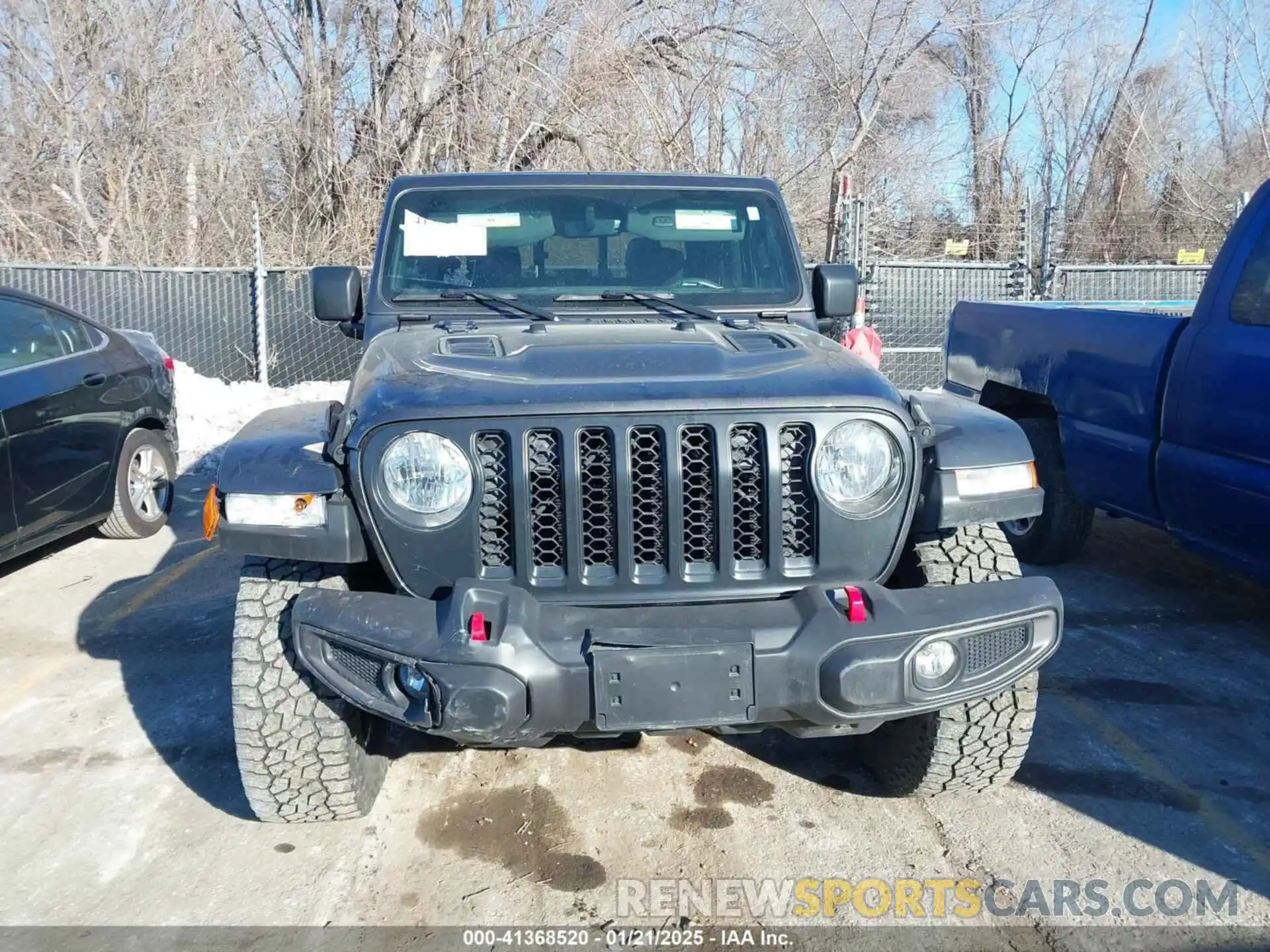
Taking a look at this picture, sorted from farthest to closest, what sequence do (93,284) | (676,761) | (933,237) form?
(933,237) < (93,284) < (676,761)

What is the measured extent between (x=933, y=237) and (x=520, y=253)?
1615 cm

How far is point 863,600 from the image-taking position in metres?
2.68

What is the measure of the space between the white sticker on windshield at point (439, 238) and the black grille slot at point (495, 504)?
1583 millimetres

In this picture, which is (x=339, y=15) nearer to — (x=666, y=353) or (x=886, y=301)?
(x=886, y=301)

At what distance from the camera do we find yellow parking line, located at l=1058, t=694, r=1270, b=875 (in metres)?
3.10

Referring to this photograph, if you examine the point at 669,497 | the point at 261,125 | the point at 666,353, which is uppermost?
the point at 261,125

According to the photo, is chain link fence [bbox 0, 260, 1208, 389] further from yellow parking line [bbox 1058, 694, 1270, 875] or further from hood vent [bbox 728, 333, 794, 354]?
hood vent [bbox 728, 333, 794, 354]

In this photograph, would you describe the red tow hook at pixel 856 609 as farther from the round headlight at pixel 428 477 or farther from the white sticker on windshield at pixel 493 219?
the white sticker on windshield at pixel 493 219

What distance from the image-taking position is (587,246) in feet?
13.4

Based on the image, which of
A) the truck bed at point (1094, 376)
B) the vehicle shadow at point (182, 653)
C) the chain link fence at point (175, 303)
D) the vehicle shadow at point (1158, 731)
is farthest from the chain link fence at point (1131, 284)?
the vehicle shadow at point (182, 653)

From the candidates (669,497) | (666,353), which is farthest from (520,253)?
(669,497)

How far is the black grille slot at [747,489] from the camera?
2742 mm

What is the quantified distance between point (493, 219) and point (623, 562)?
192cm

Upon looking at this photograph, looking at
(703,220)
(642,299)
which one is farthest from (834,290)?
(642,299)
